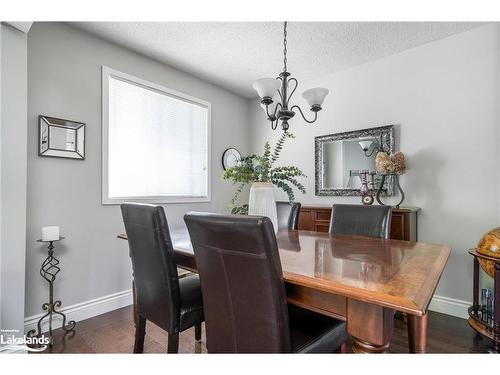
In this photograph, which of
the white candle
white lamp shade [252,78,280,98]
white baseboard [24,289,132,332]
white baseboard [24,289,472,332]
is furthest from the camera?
white baseboard [24,289,472,332]

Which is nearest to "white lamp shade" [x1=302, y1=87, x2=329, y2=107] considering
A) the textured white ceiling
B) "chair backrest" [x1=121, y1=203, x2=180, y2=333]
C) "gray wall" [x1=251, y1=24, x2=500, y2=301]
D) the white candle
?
the textured white ceiling

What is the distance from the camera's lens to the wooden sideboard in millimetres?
2346

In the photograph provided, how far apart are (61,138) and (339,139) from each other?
2745mm

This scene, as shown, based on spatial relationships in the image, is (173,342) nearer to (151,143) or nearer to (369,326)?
(369,326)

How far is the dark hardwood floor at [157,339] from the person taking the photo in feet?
6.01

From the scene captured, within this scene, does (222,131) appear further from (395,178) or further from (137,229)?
(137,229)

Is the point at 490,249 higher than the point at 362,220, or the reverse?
the point at 362,220

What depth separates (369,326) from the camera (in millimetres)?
910

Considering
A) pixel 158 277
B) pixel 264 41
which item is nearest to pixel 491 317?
pixel 158 277

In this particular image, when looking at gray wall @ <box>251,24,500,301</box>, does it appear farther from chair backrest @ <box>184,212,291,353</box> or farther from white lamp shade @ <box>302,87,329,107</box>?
chair backrest @ <box>184,212,291,353</box>

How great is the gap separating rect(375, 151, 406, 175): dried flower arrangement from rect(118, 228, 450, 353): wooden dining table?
1.16 metres
